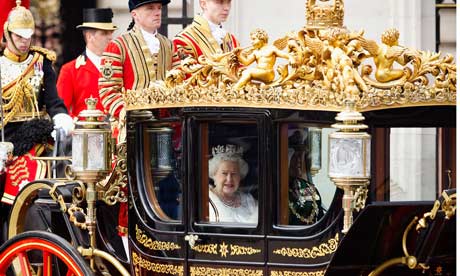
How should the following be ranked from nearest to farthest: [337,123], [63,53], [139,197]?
1. [337,123]
2. [139,197]
3. [63,53]

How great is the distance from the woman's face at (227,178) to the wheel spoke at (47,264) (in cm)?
116

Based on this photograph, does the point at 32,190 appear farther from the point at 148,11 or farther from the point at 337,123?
the point at 337,123

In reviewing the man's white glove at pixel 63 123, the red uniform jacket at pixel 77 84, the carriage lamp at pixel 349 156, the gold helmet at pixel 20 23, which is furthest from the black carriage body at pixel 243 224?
the red uniform jacket at pixel 77 84

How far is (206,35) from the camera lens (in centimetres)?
1110

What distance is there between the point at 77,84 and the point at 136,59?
2.60 m

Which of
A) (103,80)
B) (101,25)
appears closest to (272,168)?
(103,80)

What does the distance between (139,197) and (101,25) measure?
12.1ft

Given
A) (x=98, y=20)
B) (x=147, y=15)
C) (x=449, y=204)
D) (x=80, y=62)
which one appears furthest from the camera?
(x=80, y=62)

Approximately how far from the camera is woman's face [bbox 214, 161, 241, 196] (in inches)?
383

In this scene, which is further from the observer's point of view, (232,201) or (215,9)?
(215,9)

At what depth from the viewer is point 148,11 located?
11.3 metres

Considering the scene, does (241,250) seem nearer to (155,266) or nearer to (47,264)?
(155,266)

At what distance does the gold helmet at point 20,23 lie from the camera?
12.2 metres

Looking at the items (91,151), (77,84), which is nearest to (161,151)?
(91,151)
